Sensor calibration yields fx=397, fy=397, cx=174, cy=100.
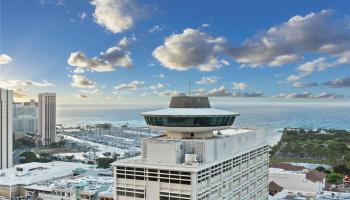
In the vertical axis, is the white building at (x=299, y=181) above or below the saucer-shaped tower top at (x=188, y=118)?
below

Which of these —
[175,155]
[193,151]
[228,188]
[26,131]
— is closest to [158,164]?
[175,155]

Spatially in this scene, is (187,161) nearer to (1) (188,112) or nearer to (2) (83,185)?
(1) (188,112)

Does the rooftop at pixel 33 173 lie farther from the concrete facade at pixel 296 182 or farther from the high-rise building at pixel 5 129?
the concrete facade at pixel 296 182

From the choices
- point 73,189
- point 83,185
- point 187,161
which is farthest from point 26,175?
point 187,161

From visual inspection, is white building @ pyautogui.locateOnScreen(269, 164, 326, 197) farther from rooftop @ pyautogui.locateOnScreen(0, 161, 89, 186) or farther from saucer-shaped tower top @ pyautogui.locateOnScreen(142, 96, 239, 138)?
rooftop @ pyautogui.locateOnScreen(0, 161, 89, 186)

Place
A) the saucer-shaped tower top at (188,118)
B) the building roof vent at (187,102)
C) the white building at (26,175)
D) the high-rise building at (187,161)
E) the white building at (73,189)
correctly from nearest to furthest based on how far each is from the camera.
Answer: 1. the high-rise building at (187,161)
2. the saucer-shaped tower top at (188,118)
3. the building roof vent at (187,102)
4. the white building at (73,189)
5. the white building at (26,175)

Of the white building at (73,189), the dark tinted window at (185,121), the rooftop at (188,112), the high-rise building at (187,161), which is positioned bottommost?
the white building at (73,189)

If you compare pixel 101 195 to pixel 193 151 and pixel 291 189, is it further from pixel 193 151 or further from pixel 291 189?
pixel 193 151

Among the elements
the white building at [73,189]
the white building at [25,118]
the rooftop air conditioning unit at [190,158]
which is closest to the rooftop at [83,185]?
the white building at [73,189]
